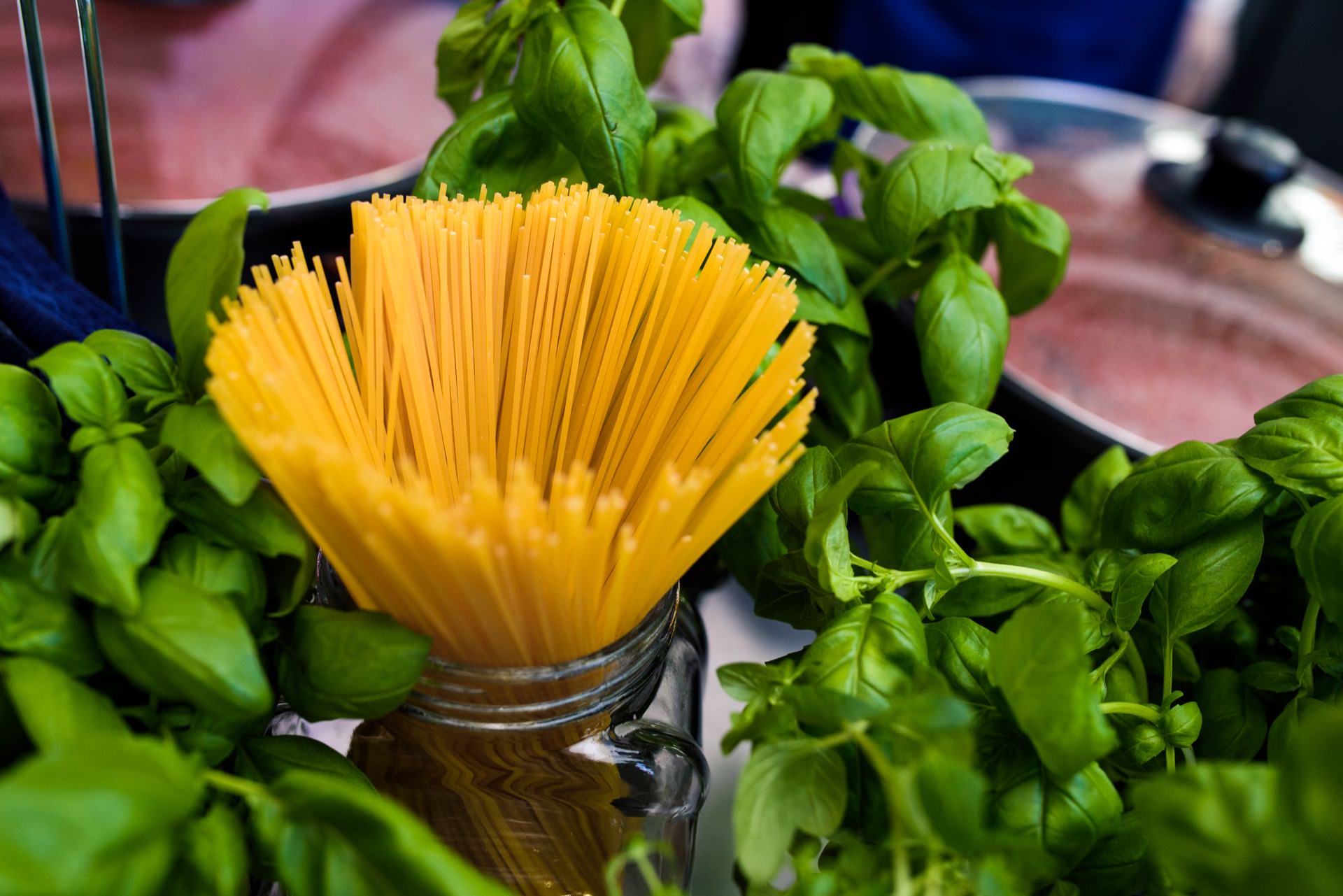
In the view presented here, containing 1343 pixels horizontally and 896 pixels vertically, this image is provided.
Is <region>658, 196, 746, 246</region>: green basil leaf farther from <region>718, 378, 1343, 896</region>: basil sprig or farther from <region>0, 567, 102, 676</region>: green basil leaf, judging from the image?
<region>0, 567, 102, 676</region>: green basil leaf

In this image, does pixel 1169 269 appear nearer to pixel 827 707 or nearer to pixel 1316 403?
pixel 1316 403

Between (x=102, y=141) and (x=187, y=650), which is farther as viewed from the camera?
(x=102, y=141)

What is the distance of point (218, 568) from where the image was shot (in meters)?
0.25

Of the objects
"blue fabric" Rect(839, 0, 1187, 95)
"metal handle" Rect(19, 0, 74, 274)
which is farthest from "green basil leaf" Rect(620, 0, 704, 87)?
"blue fabric" Rect(839, 0, 1187, 95)

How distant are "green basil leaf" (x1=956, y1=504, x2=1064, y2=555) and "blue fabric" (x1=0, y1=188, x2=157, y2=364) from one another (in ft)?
0.99

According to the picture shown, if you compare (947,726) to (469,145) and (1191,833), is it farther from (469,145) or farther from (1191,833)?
(469,145)

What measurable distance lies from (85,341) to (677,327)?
0.52ft

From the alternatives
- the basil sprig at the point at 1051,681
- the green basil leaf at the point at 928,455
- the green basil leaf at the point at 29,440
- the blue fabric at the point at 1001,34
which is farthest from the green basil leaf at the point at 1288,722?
the blue fabric at the point at 1001,34

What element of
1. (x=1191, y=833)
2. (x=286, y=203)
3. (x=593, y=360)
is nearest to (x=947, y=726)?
(x=1191, y=833)

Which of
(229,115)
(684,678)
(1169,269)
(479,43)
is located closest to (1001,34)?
(1169,269)

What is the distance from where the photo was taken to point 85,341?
0.97 ft

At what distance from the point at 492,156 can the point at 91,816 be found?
A: 0.85 ft

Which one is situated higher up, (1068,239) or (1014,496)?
(1068,239)

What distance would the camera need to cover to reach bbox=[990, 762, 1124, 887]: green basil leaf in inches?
10.7
